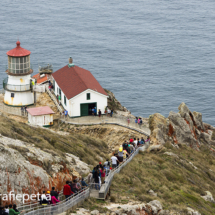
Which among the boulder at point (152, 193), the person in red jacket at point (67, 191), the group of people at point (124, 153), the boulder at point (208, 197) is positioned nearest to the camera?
the person in red jacket at point (67, 191)

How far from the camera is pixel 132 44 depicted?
10806cm

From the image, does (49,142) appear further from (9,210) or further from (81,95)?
(81,95)

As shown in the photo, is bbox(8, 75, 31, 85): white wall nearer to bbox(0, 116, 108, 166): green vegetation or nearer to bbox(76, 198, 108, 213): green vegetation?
bbox(0, 116, 108, 166): green vegetation

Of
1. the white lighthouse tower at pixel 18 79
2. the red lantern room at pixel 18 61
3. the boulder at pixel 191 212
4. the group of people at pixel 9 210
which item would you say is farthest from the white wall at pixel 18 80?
the group of people at pixel 9 210

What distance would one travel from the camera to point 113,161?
2688 cm

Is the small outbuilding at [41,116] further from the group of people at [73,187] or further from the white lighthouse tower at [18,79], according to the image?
the group of people at [73,187]

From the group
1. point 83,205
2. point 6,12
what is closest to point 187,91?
point 83,205

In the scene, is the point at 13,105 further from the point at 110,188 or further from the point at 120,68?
the point at 120,68

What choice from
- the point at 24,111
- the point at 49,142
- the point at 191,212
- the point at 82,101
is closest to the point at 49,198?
the point at 191,212

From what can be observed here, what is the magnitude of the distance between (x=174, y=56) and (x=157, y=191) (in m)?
77.6

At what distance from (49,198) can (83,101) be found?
96.8 feet

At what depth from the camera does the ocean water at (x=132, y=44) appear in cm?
7975

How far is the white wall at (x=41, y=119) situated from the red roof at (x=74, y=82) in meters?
3.37

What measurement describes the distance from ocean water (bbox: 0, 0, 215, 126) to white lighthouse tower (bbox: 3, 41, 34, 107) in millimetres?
27086
